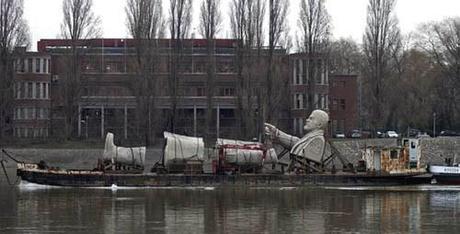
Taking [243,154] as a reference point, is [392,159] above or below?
below

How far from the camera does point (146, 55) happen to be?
9306 cm

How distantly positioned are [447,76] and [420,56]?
448 inches

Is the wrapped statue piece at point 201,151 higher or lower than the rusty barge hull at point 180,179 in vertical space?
higher

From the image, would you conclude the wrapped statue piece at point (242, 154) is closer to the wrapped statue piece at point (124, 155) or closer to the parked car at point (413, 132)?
the wrapped statue piece at point (124, 155)

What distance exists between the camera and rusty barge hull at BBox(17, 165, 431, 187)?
61.5 meters

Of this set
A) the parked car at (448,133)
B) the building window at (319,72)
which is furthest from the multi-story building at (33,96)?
the parked car at (448,133)

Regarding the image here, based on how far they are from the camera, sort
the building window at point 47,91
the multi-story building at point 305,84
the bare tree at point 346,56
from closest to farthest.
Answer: the multi-story building at point 305,84
the building window at point 47,91
the bare tree at point 346,56

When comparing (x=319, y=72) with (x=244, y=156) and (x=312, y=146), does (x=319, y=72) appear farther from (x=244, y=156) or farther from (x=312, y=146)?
(x=244, y=156)

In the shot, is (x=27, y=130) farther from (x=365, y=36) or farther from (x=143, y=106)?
(x=365, y=36)

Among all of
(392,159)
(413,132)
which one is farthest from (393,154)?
(413,132)

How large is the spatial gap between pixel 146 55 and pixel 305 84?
20.3 m

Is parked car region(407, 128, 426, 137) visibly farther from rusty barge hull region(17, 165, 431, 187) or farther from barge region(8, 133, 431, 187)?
rusty barge hull region(17, 165, 431, 187)

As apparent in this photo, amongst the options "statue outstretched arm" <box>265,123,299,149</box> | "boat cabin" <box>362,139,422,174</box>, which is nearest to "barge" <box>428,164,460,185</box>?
"boat cabin" <box>362,139,422,174</box>

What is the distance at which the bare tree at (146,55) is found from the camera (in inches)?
3632
